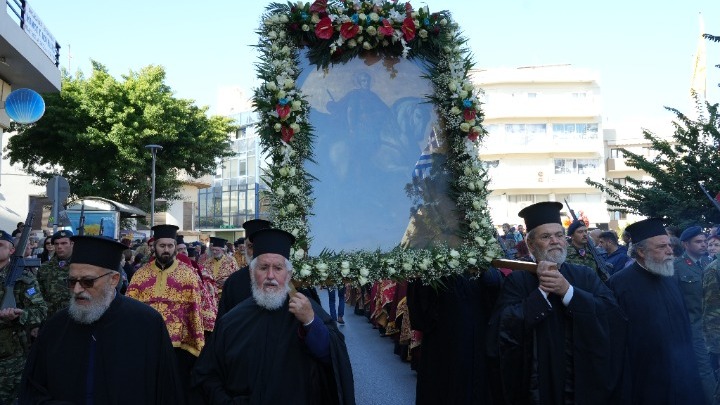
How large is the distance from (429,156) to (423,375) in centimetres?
280

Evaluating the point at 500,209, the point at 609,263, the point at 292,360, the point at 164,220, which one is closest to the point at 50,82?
the point at 609,263

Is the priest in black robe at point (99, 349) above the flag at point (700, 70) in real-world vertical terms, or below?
below

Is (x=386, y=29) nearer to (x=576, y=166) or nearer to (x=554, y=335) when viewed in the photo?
(x=554, y=335)

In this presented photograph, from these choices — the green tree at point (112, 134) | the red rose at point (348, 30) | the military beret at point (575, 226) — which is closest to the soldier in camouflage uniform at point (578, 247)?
the military beret at point (575, 226)

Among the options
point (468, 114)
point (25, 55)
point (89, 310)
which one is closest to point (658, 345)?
point (468, 114)

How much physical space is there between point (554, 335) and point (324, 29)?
9.51 feet

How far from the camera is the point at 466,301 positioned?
7.39 metres

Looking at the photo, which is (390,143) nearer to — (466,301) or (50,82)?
(466,301)

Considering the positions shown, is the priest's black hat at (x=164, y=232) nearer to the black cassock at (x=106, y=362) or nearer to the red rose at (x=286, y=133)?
the red rose at (x=286, y=133)

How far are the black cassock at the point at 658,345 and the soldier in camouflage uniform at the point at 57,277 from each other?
5860mm

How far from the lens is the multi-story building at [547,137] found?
55.9m

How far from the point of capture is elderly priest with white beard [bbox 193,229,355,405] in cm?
444

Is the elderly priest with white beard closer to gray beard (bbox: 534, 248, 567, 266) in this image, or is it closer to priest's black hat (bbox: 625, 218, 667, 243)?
gray beard (bbox: 534, 248, 567, 266)

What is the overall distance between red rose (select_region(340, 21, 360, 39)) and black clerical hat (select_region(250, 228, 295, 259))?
1821 millimetres
